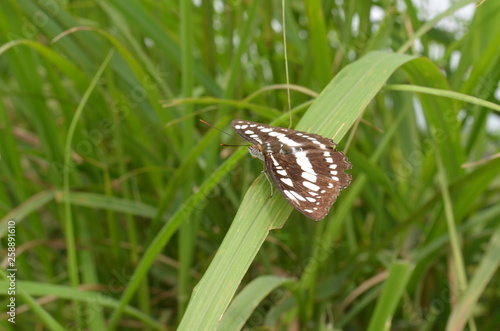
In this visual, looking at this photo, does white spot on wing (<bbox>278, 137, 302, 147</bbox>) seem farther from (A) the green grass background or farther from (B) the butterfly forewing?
(A) the green grass background

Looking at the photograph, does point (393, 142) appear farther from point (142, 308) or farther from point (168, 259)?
point (142, 308)

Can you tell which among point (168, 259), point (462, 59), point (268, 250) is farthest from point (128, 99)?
point (462, 59)

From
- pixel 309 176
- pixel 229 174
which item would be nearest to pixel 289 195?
pixel 309 176

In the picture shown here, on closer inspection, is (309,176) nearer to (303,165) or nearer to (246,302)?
(303,165)

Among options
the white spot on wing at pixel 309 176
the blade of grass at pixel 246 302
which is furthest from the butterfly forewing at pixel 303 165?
the blade of grass at pixel 246 302

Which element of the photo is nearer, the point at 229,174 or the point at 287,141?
the point at 287,141

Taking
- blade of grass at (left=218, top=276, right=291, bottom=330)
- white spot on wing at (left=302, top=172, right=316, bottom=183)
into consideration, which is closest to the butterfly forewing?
white spot on wing at (left=302, top=172, right=316, bottom=183)
